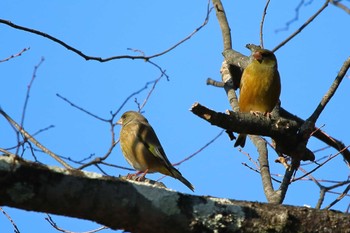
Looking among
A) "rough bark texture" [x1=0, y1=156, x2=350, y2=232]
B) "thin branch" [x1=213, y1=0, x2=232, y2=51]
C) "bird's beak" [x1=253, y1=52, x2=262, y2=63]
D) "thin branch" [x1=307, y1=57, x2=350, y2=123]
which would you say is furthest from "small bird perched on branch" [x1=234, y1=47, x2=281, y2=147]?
"rough bark texture" [x1=0, y1=156, x2=350, y2=232]

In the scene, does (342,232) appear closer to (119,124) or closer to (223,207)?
(223,207)

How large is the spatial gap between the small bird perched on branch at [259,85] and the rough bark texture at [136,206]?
158 inches

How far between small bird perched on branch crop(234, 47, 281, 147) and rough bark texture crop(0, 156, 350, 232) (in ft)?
13.2

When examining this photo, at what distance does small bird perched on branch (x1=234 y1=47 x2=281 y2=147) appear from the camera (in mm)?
6684

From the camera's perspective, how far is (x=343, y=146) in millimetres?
5098

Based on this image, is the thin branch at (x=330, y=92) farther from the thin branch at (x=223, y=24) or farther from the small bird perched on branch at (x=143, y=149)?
the small bird perched on branch at (x=143, y=149)

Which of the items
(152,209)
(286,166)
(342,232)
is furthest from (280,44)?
(152,209)

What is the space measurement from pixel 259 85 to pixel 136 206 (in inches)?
186

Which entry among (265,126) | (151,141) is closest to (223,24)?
(151,141)

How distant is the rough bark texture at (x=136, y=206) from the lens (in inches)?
83.1

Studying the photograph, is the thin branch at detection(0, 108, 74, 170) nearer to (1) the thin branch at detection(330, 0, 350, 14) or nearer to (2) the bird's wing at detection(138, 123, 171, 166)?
(1) the thin branch at detection(330, 0, 350, 14)

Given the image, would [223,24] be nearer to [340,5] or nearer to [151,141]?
[151,141]

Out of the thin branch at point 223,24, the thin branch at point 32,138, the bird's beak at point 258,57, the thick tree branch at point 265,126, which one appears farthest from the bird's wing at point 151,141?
the thin branch at point 32,138

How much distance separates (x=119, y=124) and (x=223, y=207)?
4938 mm
